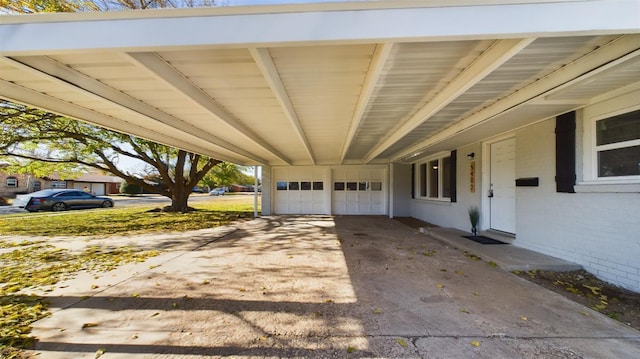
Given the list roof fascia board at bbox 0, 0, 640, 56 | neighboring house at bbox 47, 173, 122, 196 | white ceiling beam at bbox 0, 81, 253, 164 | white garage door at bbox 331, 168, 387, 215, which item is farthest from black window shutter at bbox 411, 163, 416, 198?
neighboring house at bbox 47, 173, 122, 196

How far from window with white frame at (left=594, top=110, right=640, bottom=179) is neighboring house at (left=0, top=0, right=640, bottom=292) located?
0.02m

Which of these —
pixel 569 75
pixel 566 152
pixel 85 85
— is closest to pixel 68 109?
pixel 85 85

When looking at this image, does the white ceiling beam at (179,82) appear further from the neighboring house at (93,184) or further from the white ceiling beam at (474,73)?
the neighboring house at (93,184)

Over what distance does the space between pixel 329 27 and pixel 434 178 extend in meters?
8.38

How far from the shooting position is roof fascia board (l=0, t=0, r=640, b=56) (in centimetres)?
204

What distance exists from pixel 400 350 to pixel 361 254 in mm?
3139

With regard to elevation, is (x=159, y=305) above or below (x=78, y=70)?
below

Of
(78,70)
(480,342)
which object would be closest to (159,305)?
(78,70)

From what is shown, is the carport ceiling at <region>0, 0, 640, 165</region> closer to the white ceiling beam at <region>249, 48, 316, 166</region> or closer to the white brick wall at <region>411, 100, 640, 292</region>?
the white ceiling beam at <region>249, 48, 316, 166</region>

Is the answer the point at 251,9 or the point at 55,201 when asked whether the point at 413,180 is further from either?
the point at 55,201

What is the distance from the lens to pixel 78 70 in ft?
10.2

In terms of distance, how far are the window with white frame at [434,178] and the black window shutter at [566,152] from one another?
13.0 feet

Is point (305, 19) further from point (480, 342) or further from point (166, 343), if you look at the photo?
point (480, 342)

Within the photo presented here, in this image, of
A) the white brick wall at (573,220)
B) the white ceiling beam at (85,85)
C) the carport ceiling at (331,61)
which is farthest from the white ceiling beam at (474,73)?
the white ceiling beam at (85,85)
